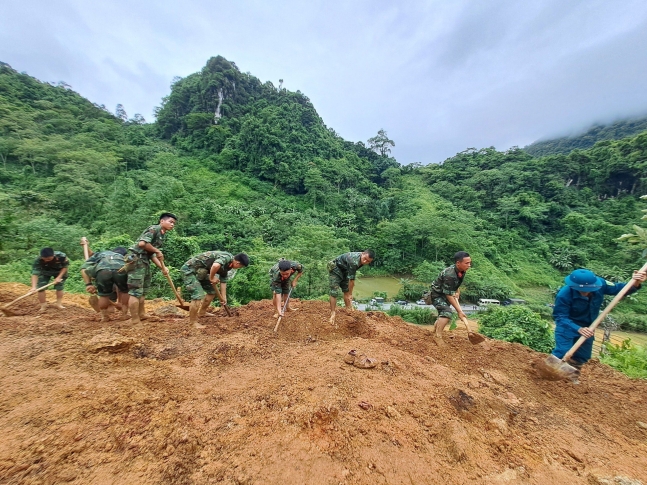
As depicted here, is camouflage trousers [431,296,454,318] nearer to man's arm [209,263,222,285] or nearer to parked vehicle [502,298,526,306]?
man's arm [209,263,222,285]

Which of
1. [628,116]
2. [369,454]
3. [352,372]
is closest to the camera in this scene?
[369,454]

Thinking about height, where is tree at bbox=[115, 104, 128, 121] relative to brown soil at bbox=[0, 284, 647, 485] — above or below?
above

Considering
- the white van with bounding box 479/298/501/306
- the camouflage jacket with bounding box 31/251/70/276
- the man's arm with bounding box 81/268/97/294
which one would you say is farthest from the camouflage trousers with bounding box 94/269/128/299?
the white van with bounding box 479/298/501/306

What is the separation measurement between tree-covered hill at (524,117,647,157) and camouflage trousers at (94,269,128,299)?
6395 cm

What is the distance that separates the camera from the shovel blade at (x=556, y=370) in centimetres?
281

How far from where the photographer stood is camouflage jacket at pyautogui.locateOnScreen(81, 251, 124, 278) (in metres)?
A: 4.01

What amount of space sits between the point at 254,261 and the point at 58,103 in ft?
132

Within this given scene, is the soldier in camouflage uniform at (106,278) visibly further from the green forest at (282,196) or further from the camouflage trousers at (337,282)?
the green forest at (282,196)

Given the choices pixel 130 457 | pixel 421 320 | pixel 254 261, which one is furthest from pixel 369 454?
pixel 421 320

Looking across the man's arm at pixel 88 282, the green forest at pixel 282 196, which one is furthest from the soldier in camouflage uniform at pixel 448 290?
the green forest at pixel 282 196

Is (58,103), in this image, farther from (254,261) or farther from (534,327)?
(534,327)

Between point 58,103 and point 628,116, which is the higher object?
point 628,116

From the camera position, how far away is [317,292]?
13.2 m

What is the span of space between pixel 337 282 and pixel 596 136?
3051 inches
